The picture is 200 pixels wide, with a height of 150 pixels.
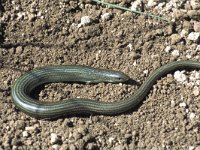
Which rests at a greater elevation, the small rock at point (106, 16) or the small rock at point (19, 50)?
the small rock at point (106, 16)

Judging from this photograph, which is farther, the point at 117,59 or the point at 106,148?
the point at 117,59

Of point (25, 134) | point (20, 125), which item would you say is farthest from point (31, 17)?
point (25, 134)

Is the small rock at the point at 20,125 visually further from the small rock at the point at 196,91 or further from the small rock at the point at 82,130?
the small rock at the point at 196,91

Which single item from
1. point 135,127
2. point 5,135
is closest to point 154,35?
point 135,127

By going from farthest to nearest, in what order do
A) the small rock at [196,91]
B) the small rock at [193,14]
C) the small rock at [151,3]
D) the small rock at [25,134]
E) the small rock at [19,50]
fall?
1. the small rock at [151,3]
2. the small rock at [193,14]
3. the small rock at [19,50]
4. the small rock at [196,91]
5. the small rock at [25,134]

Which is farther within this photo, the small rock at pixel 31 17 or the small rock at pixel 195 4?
the small rock at pixel 195 4

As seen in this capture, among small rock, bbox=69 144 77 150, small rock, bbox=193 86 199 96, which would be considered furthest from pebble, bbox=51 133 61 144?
small rock, bbox=193 86 199 96

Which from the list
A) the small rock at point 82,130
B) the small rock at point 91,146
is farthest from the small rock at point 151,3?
the small rock at point 91,146

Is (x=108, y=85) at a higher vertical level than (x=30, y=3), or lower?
lower

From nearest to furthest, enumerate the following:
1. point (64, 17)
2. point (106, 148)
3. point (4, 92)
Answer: point (106, 148)
point (4, 92)
point (64, 17)

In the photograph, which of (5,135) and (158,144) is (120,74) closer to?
(158,144)
